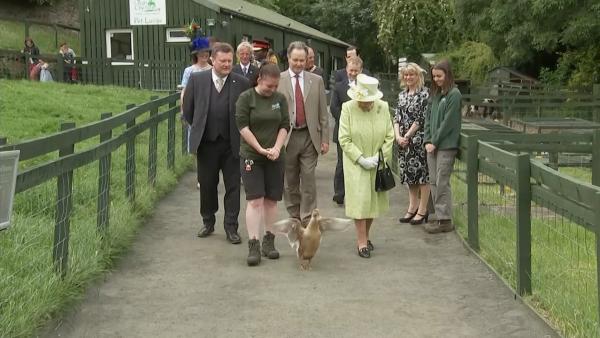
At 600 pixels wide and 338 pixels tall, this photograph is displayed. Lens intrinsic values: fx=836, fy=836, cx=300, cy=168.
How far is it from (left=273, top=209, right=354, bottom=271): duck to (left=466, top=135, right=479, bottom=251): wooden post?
130 cm

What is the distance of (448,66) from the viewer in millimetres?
7887

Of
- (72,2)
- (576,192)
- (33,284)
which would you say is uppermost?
(72,2)

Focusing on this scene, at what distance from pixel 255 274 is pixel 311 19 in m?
52.4

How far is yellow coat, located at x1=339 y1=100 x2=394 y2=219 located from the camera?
23.6 ft

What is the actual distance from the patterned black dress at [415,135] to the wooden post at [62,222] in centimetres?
390

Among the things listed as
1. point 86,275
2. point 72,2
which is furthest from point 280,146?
point 72,2

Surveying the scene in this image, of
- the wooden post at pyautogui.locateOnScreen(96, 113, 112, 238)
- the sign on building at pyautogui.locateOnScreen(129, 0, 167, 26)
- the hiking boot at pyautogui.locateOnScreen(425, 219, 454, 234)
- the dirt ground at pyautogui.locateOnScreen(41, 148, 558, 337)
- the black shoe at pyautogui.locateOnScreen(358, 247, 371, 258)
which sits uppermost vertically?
the sign on building at pyautogui.locateOnScreen(129, 0, 167, 26)

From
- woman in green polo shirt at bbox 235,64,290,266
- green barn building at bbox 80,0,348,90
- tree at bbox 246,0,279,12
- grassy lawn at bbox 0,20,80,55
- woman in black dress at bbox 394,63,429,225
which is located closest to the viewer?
woman in green polo shirt at bbox 235,64,290,266

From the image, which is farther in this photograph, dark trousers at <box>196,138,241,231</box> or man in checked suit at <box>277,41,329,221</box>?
man in checked suit at <box>277,41,329,221</box>

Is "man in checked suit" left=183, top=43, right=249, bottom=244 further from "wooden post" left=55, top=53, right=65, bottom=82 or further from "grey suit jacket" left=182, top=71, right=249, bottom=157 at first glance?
"wooden post" left=55, top=53, right=65, bottom=82

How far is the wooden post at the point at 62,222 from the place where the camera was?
5.68m

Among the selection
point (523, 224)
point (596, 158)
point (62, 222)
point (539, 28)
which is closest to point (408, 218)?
point (596, 158)

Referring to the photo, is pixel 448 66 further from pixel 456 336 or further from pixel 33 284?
pixel 33 284

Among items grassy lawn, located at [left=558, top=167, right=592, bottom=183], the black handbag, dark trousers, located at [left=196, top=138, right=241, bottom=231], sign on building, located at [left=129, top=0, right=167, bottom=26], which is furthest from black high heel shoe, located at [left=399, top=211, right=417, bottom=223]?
sign on building, located at [left=129, top=0, right=167, bottom=26]
